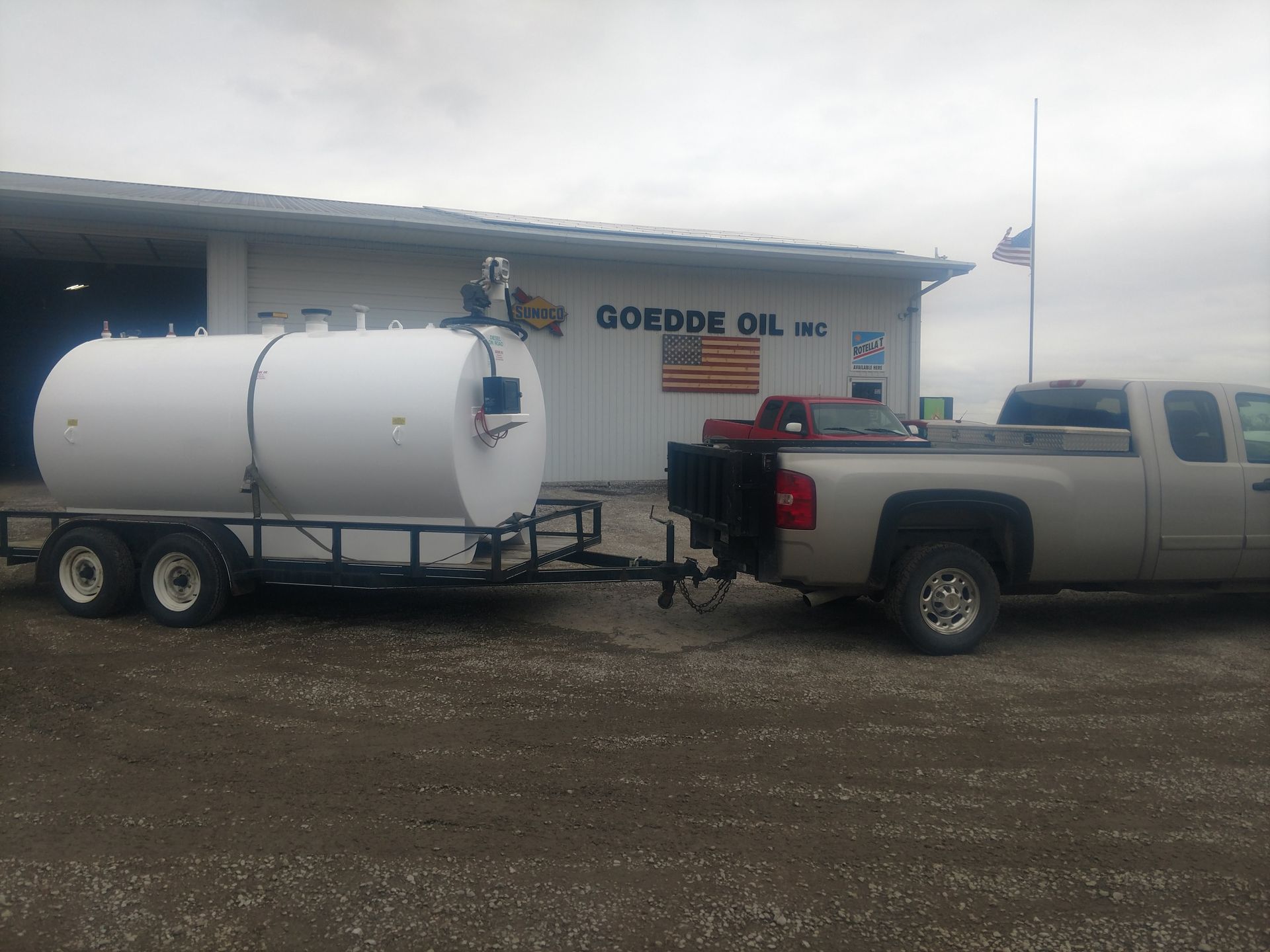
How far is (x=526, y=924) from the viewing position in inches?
130

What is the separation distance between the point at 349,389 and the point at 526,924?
5.18 meters

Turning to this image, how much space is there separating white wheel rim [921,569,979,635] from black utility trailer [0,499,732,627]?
1.63 m

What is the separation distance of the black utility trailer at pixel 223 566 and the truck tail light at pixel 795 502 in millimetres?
896

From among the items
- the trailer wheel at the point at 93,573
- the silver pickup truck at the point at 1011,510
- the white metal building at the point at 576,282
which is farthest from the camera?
the white metal building at the point at 576,282

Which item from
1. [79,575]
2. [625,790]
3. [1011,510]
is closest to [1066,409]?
[1011,510]

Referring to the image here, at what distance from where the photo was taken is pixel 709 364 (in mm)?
19516

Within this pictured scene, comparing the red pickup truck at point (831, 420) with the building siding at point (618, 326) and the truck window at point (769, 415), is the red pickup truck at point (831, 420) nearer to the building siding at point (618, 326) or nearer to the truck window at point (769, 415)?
the truck window at point (769, 415)

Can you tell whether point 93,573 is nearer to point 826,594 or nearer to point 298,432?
point 298,432

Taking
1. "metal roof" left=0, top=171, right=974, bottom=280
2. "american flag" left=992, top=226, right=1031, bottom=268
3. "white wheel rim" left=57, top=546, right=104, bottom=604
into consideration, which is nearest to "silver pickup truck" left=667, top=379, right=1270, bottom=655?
"white wheel rim" left=57, top=546, right=104, bottom=604

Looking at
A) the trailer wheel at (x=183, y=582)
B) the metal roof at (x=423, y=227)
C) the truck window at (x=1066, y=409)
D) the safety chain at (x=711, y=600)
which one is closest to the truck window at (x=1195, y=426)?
the truck window at (x=1066, y=409)

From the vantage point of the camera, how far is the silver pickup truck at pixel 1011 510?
22.6 feet

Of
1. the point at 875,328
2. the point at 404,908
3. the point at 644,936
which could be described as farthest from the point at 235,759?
the point at 875,328

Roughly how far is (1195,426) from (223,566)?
8.29 meters

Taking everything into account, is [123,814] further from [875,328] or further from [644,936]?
[875,328]
